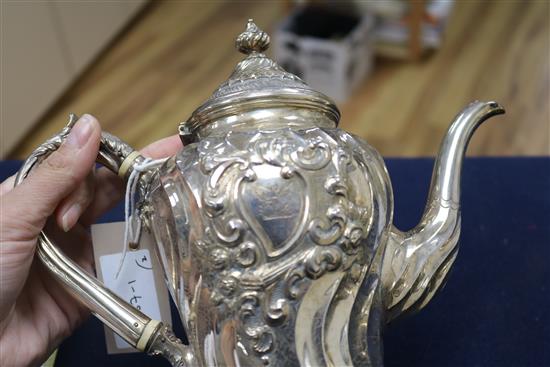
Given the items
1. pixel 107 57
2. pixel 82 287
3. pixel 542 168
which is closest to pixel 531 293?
pixel 542 168

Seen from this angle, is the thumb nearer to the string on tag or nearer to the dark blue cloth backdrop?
the string on tag

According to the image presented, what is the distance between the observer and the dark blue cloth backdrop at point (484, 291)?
787 mm

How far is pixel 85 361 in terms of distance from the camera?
2.65 feet

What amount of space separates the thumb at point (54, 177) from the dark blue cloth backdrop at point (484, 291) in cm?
27

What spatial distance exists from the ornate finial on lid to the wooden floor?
35.2 inches

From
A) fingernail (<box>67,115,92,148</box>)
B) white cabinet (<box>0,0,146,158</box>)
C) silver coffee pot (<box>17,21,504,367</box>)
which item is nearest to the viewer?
silver coffee pot (<box>17,21,504,367</box>)

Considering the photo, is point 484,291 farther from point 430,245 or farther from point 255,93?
point 255,93

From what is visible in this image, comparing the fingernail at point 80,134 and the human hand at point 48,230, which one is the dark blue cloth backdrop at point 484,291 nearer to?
the human hand at point 48,230

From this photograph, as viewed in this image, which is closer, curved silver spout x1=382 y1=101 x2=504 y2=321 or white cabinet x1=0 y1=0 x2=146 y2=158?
curved silver spout x1=382 y1=101 x2=504 y2=321

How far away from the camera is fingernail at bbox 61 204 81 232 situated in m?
0.66

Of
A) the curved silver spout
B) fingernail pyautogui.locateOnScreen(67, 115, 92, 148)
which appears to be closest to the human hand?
fingernail pyautogui.locateOnScreen(67, 115, 92, 148)

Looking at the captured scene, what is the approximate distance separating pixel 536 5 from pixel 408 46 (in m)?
0.54

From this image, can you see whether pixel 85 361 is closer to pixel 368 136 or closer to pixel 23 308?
pixel 23 308

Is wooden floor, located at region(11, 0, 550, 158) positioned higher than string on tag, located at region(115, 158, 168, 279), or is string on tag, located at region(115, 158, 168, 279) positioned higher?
wooden floor, located at region(11, 0, 550, 158)
